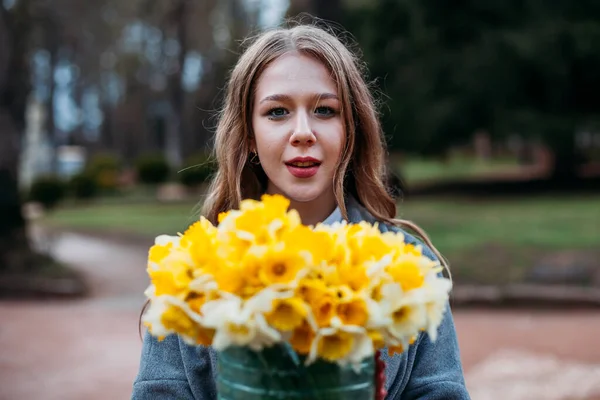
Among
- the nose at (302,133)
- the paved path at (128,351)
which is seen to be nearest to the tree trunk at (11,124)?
the paved path at (128,351)

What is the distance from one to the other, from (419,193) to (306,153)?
18.7 metres

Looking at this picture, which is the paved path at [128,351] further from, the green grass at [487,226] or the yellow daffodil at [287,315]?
the yellow daffodil at [287,315]

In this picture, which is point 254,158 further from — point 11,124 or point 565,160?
point 565,160

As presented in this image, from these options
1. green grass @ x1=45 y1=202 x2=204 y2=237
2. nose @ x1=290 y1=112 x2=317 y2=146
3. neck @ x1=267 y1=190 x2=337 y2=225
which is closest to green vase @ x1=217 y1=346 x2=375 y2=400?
nose @ x1=290 y1=112 x2=317 y2=146

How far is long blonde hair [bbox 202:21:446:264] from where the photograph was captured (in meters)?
2.02

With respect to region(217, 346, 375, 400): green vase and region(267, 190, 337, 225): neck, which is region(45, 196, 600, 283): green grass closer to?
region(267, 190, 337, 225): neck

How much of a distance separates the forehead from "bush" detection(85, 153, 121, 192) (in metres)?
24.9

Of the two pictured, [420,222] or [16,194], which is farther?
[420,222]

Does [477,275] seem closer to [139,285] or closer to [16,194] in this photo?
[139,285]

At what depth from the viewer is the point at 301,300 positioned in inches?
47.6

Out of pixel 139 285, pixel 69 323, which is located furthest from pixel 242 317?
pixel 139 285

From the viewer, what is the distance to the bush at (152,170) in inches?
1046

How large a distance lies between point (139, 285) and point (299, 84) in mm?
9615

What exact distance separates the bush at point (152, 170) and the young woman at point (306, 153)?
24.8m
